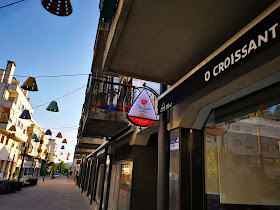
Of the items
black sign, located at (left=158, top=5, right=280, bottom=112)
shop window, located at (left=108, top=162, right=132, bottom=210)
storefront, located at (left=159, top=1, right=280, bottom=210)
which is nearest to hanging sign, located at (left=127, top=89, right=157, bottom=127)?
storefront, located at (left=159, top=1, right=280, bottom=210)

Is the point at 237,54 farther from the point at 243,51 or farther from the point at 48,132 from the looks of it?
the point at 48,132

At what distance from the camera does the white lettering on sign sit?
7.27 feet

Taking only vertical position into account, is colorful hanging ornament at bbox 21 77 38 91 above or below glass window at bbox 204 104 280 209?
above

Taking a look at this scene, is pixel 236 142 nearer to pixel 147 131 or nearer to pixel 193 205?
pixel 193 205

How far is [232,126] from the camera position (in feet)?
12.8

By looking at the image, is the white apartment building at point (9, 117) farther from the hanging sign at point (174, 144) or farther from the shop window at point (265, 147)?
the shop window at point (265, 147)

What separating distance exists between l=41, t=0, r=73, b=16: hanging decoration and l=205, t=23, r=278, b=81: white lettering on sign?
2.77 meters

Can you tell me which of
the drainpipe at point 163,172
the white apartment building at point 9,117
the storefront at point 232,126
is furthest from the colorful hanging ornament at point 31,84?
the white apartment building at point 9,117

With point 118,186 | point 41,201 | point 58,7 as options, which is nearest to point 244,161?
point 58,7

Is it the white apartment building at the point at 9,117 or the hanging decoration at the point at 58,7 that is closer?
the hanging decoration at the point at 58,7

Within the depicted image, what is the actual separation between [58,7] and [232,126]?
3922mm

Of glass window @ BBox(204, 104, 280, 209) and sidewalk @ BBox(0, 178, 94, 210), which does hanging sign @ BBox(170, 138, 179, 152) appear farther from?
sidewalk @ BBox(0, 178, 94, 210)

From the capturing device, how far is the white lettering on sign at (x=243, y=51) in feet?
7.27

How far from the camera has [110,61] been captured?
415 centimetres
